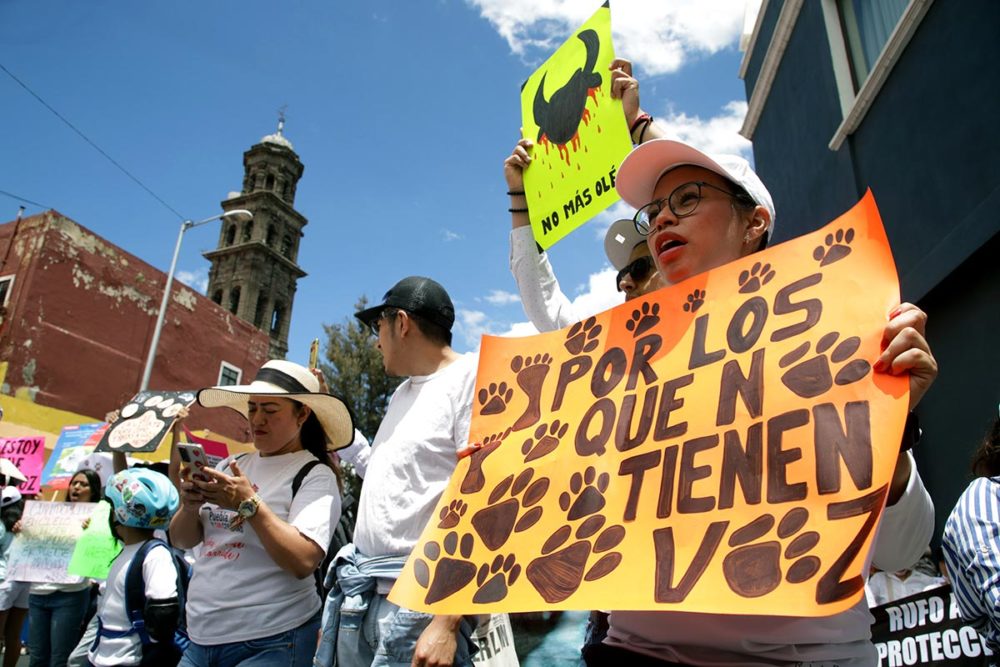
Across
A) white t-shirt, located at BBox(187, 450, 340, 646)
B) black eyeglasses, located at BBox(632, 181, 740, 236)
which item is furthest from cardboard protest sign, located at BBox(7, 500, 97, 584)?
black eyeglasses, located at BBox(632, 181, 740, 236)

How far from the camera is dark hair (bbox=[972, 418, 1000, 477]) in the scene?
210 cm

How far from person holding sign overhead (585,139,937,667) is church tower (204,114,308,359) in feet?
151

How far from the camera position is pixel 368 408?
2177 cm

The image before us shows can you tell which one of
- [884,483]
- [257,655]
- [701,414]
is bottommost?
[257,655]

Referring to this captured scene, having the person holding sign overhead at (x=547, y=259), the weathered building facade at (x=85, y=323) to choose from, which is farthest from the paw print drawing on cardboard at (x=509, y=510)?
the weathered building facade at (x=85, y=323)

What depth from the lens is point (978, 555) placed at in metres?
1.87

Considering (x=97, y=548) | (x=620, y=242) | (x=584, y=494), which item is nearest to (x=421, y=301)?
(x=620, y=242)

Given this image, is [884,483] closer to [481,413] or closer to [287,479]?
[481,413]

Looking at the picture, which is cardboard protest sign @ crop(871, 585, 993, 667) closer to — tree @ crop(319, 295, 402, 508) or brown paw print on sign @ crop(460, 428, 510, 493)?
brown paw print on sign @ crop(460, 428, 510, 493)

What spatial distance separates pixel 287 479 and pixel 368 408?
19428mm

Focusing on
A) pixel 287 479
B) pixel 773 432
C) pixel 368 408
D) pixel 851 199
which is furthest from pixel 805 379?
pixel 368 408

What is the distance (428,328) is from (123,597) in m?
2.05

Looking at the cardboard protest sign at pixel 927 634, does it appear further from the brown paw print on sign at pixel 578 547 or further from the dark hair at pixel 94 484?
the dark hair at pixel 94 484

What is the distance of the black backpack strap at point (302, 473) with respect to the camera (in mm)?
2691
